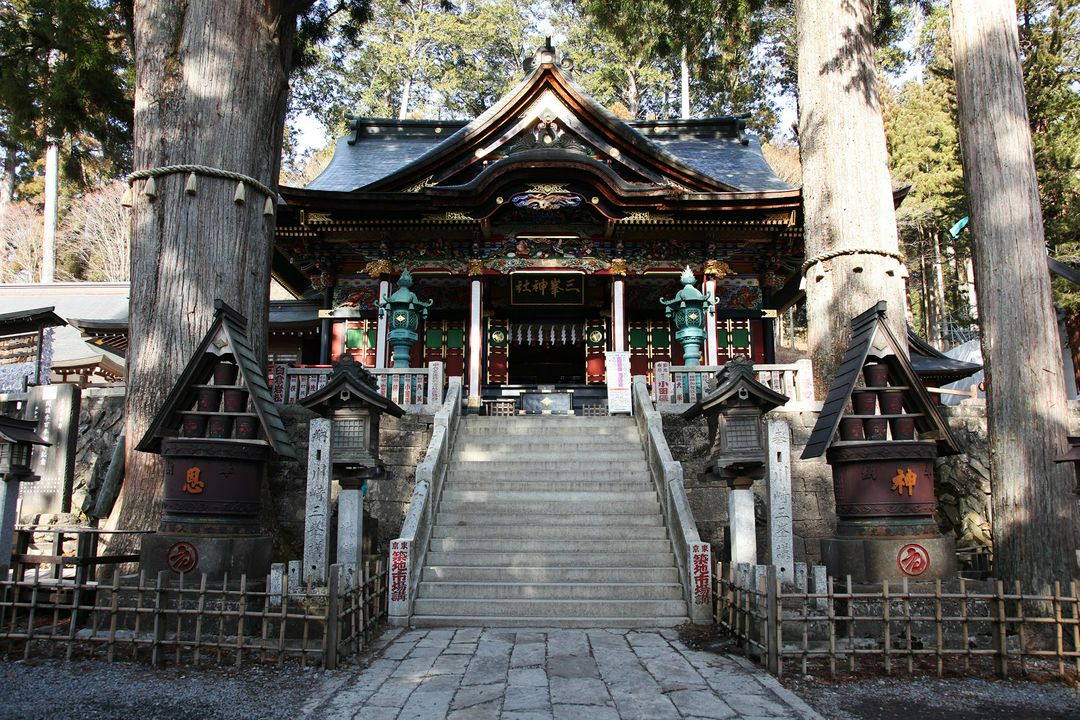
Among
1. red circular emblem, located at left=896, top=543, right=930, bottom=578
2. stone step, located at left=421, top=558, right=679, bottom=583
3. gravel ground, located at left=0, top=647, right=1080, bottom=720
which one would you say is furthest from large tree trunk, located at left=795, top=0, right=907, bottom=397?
gravel ground, located at left=0, top=647, right=1080, bottom=720

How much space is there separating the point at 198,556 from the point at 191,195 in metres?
4.10

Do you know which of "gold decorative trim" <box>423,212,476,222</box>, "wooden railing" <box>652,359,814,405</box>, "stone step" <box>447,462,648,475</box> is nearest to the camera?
"stone step" <box>447,462,648,475</box>

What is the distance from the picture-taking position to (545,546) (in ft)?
25.2

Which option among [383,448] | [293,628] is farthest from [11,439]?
[383,448]

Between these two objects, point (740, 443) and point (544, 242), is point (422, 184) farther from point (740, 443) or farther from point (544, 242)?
point (740, 443)

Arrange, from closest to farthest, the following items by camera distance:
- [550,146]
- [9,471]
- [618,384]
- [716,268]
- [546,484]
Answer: [9,471], [546,484], [618,384], [716,268], [550,146]

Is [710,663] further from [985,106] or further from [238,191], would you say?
[238,191]

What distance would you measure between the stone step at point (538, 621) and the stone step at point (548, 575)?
609 mm

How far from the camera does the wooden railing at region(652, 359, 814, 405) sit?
10.2 metres

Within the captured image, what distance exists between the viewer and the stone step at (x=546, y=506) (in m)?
8.33

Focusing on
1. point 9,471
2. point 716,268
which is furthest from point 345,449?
point 716,268

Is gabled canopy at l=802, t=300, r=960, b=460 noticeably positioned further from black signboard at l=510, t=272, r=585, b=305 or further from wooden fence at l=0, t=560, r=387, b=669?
black signboard at l=510, t=272, r=585, b=305

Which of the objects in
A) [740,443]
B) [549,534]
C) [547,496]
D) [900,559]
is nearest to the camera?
[900,559]

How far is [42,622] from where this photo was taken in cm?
613
